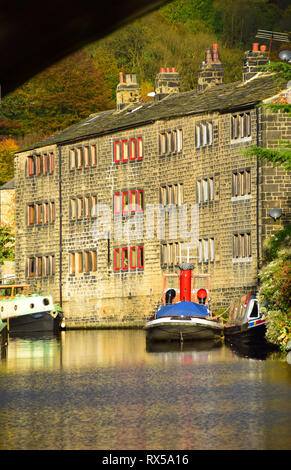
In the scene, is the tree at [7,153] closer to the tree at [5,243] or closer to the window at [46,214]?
the tree at [5,243]

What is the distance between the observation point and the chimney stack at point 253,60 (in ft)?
206

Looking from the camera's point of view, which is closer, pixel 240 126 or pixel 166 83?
pixel 240 126

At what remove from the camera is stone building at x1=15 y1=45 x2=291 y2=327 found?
5762cm

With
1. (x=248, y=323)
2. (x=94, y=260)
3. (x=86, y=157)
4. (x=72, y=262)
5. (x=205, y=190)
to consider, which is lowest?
(x=248, y=323)

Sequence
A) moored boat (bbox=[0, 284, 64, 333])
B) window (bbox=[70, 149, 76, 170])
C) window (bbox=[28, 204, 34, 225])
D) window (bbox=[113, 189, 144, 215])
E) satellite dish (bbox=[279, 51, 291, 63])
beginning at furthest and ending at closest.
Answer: window (bbox=[28, 204, 34, 225]) → window (bbox=[70, 149, 76, 170]) → window (bbox=[113, 189, 144, 215]) → moored boat (bbox=[0, 284, 64, 333]) → satellite dish (bbox=[279, 51, 291, 63])

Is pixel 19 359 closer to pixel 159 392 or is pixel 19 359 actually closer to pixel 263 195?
pixel 159 392

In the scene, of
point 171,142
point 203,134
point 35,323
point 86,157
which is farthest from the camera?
point 86,157

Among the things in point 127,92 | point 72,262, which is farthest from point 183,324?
point 127,92

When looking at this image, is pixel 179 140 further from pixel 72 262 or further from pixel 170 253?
pixel 72 262

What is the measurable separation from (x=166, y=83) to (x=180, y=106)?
24.2 ft

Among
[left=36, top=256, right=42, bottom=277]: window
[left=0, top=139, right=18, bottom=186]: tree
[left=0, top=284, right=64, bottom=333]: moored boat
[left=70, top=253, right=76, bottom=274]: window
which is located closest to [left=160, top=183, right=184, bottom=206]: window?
[left=70, top=253, right=76, bottom=274]: window

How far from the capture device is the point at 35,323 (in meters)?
66.4

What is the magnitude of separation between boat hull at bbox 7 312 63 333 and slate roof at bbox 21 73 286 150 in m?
Answer: 13.9

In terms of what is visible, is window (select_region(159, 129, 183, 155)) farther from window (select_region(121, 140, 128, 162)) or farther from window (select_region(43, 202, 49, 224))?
window (select_region(43, 202, 49, 224))
